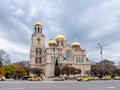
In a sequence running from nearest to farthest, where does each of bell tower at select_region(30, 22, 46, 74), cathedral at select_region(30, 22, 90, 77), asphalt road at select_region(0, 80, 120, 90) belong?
asphalt road at select_region(0, 80, 120, 90), cathedral at select_region(30, 22, 90, 77), bell tower at select_region(30, 22, 46, 74)

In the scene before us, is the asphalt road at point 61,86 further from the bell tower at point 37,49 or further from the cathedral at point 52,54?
the bell tower at point 37,49

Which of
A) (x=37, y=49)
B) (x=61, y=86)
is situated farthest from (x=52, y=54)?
(x=61, y=86)

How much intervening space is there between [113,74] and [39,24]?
3590cm

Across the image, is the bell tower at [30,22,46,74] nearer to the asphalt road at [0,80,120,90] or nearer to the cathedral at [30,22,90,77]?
the cathedral at [30,22,90,77]

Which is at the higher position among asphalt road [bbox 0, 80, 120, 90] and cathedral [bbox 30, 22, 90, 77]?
cathedral [bbox 30, 22, 90, 77]

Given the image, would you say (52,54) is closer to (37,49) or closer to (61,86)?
(37,49)

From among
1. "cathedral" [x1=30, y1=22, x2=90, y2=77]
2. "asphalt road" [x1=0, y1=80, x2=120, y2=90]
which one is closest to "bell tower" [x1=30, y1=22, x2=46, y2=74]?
"cathedral" [x1=30, y1=22, x2=90, y2=77]

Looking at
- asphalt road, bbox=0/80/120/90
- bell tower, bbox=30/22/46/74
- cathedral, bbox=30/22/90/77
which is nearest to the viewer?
asphalt road, bbox=0/80/120/90

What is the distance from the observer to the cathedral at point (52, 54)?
304ft

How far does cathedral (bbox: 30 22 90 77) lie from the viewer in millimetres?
92750

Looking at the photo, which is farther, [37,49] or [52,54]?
[37,49]

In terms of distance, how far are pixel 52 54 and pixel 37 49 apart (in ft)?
22.0

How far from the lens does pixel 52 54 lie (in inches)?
3659

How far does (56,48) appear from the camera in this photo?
94.4 meters
